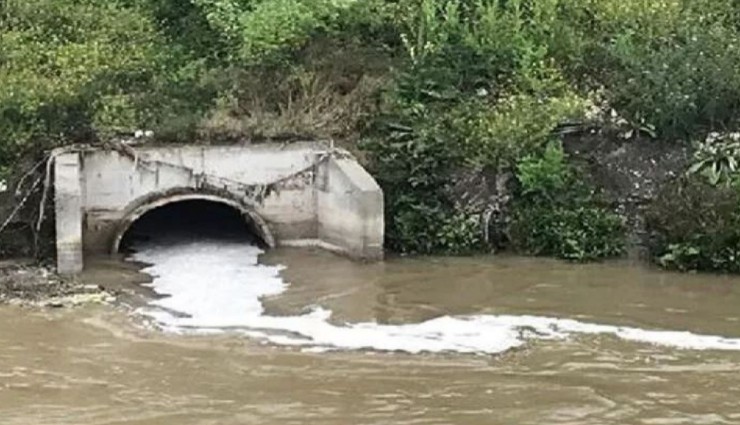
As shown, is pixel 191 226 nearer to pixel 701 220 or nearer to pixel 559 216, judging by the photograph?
pixel 559 216

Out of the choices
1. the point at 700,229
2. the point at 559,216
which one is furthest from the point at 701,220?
the point at 559,216

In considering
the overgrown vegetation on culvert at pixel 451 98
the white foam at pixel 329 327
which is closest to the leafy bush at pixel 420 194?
the overgrown vegetation on culvert at pixel 451 98

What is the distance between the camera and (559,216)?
65.6ft

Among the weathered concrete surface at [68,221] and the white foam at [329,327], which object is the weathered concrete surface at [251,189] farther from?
the white foam at [329,327]

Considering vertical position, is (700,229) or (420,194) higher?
(420,194)

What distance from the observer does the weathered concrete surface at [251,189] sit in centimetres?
1980

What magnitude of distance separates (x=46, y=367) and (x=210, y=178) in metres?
6.45

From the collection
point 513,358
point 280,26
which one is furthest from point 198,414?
point 280,26

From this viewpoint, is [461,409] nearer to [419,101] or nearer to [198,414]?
[198,414]

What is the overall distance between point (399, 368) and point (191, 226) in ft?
30.3

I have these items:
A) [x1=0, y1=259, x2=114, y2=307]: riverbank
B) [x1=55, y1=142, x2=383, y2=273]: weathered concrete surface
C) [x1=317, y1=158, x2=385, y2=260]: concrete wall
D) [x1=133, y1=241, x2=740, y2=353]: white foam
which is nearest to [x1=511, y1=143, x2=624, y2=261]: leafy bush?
[x1=317, y1=158, x2=385, y2=260]: concrete wall

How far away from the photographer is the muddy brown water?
13.0 metres

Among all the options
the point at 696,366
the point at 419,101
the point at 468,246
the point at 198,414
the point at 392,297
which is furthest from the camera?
the point at 419,101

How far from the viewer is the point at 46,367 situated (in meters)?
14.7
